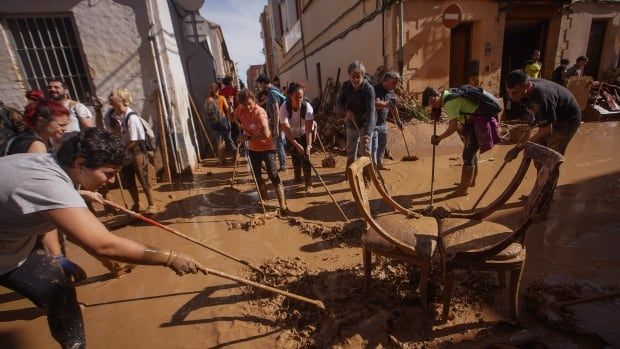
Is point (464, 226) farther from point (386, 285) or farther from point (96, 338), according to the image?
point (96, 338)

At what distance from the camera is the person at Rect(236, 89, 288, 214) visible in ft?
14.8

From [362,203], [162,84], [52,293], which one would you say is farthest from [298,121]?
[52,293]

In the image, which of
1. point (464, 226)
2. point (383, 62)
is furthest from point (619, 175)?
point (383, 62)

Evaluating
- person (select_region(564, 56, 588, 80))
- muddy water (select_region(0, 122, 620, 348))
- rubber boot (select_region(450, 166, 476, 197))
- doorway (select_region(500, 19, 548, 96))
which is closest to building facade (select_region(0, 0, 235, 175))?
muddy water (select_region(0, 122, 620, 348))

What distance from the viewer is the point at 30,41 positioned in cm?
609

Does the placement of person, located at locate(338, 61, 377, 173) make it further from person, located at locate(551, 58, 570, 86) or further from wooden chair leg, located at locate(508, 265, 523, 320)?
person, located at locate(551, 58, 570, 86)

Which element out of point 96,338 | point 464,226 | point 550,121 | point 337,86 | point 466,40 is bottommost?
point 96,338

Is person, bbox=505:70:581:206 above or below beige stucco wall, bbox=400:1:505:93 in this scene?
below

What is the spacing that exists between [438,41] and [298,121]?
5502 millimetres

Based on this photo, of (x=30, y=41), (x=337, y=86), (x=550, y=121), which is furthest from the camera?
(x=337, y=86)

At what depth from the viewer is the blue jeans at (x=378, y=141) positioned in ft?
18.2

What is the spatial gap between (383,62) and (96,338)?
8.53m

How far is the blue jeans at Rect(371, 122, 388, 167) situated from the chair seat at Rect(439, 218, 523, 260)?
3.06 metres

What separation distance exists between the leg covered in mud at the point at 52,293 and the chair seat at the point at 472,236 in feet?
8.62
